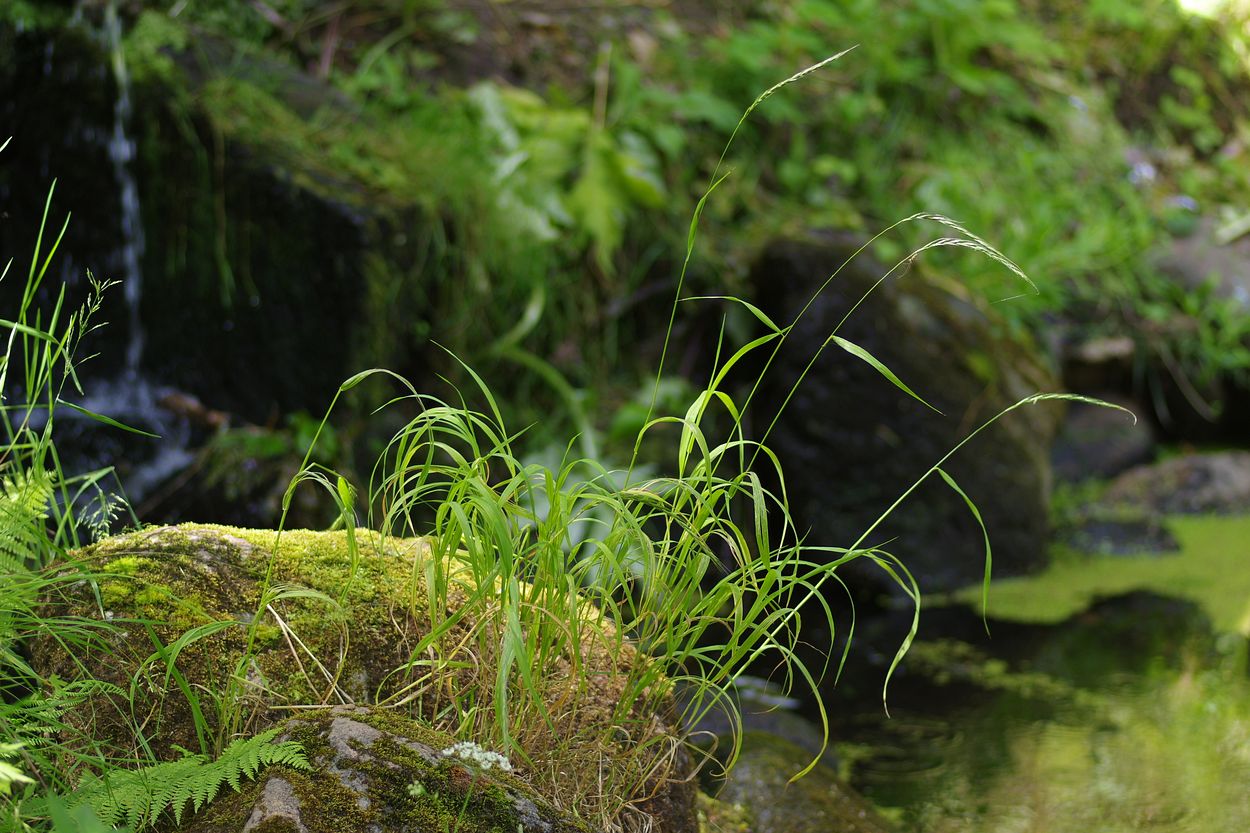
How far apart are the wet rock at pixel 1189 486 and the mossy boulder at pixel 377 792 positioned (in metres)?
4.10

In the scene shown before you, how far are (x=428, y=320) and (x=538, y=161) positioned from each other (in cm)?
82

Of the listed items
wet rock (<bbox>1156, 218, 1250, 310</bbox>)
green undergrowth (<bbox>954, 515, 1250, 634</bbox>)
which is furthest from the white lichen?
wet rock (<bbox>1156, 218, 1250, 310</bbox>)

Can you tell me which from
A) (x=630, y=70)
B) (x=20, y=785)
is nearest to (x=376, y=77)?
(x=630, y=70)

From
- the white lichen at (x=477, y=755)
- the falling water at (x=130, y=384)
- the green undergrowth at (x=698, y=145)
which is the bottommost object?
the falling water at (x=130, y=384)

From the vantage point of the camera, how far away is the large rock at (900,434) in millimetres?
4207

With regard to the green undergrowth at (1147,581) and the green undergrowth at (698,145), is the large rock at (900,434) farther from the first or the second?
the green undergrowth at (698,145)

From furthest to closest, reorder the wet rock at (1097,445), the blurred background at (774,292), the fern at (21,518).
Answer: the wet rock at (1097,445) < the blurred background at (774,292) < the fern at (21,518)

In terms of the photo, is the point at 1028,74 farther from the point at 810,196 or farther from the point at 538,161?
the point at 538,161

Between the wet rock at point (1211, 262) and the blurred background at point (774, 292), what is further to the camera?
the wet rock at point (1211, 262)

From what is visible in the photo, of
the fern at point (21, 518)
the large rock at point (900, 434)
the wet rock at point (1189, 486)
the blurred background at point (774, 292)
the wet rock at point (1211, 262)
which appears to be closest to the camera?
the fern at point (21, 518)

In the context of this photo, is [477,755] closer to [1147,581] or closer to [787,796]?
[787,796]

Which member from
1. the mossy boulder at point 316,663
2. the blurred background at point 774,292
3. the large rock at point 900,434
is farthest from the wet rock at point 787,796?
the large rock at point 900,434

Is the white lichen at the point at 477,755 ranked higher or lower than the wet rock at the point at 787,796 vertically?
higher

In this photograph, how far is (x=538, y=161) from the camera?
4.27m
